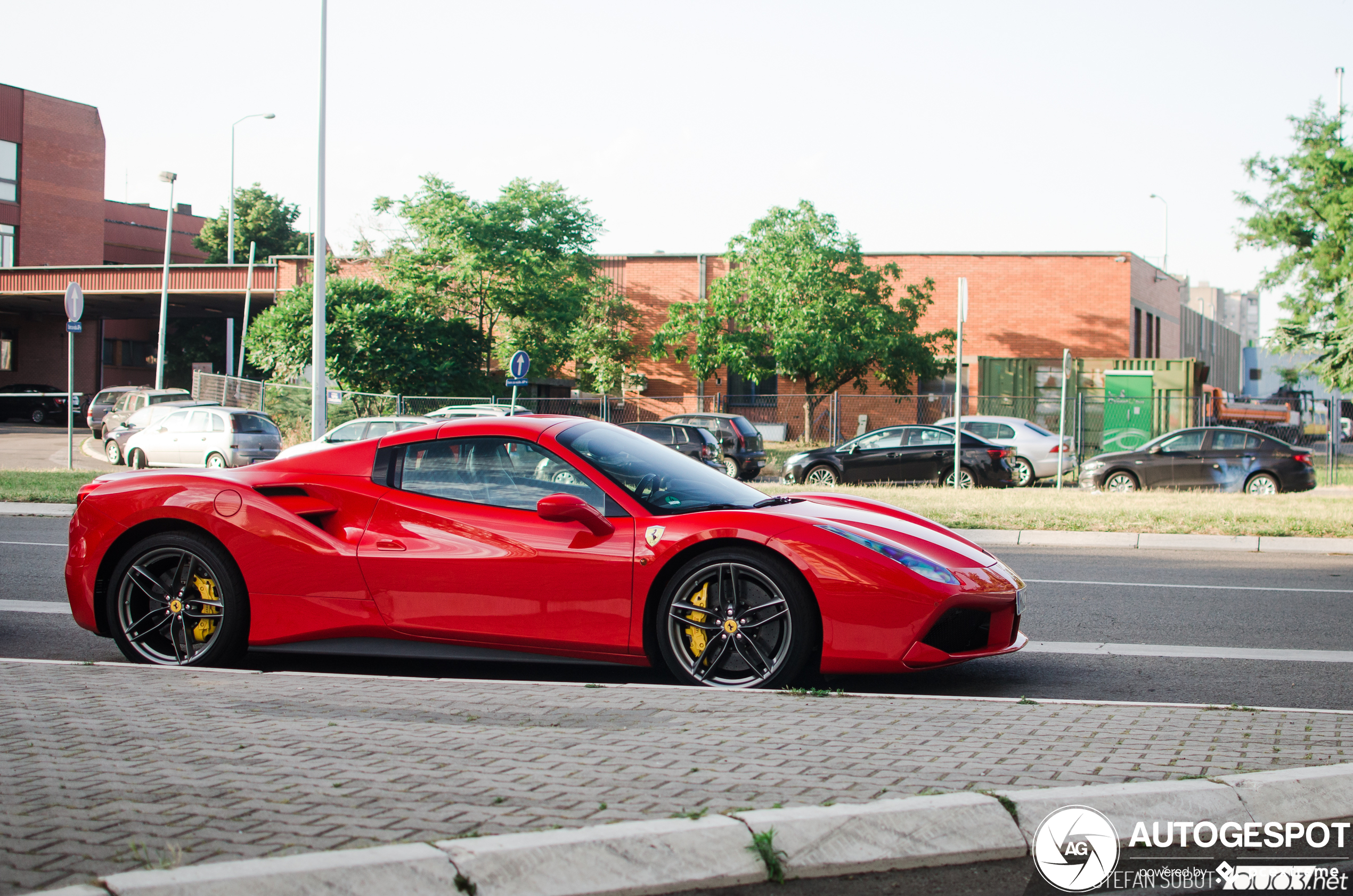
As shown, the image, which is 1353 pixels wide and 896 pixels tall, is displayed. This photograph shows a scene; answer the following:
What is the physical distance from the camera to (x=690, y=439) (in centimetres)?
2273

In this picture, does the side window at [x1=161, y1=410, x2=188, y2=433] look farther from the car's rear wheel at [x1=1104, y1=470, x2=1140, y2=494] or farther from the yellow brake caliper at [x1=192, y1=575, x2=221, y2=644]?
the yellow brake caliper at [x1=192, y1=575, x2=221, y2=644]

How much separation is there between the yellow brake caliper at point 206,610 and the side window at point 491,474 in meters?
1.11

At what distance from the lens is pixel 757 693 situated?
16.1 feet

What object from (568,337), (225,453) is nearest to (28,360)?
(568,337)

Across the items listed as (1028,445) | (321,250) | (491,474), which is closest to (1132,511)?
(1028,445)

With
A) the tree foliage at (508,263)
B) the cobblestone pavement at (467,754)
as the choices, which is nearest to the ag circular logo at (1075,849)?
the cobblestone pavement at (467,754)

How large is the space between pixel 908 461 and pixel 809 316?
13.8 meters

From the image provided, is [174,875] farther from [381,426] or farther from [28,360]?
[28,360]

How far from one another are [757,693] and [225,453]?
2144 cm

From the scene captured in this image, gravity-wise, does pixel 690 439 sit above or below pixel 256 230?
below

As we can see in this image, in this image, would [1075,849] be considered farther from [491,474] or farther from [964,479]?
[964,479]

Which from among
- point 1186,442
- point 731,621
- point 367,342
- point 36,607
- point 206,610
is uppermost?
point 367,342

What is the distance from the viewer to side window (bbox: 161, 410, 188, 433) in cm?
2475

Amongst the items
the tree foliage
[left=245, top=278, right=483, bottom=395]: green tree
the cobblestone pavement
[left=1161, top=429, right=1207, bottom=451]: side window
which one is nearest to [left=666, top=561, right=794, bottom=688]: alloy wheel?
the cobblestone pavement
